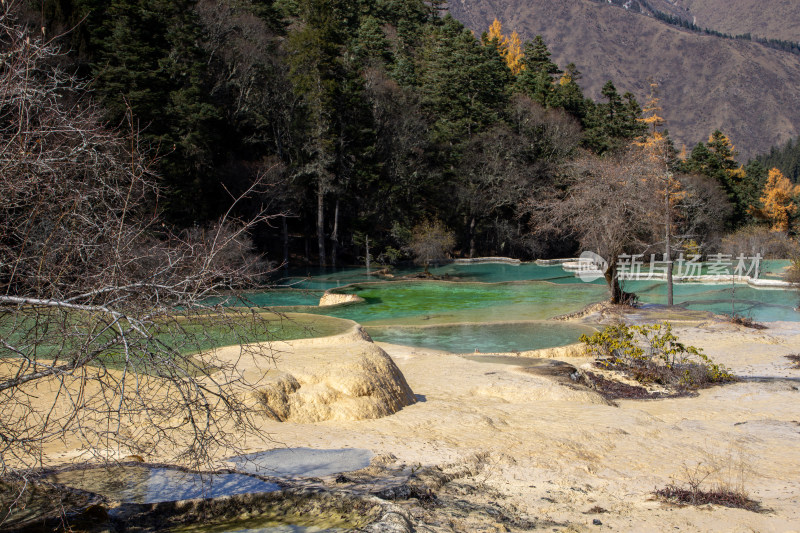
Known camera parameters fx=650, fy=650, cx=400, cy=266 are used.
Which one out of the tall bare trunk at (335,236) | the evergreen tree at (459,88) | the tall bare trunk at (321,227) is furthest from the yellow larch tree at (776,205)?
the tall bare trunk at (321,227)

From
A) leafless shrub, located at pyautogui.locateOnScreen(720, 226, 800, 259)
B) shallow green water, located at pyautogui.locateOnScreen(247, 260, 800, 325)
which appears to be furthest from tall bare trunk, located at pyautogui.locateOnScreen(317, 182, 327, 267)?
leafless shrub, located at pyautogui.locateOnScreen(720, 226, 800, 259)

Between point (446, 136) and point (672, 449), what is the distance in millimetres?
35480

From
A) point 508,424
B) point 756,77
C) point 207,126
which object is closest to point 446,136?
point 207,126

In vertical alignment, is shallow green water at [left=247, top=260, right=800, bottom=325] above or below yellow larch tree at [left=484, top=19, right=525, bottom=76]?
below

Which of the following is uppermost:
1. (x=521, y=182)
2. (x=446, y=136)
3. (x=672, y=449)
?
(x=446, y=136)

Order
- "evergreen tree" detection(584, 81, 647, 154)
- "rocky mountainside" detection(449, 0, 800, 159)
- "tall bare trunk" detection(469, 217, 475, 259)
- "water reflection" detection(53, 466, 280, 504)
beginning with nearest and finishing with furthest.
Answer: "water reflection" detection(53, 466, 280, 504) → "tall bare trunk" detection(469, 217, 475, 259) → "evergreen tree" detection(584, 81, 647, 154) → "rocky mountainside" detection(449, 0, 800, 159)

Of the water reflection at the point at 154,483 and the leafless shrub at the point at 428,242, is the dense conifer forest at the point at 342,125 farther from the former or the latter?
the water reflection at the point at 154,483

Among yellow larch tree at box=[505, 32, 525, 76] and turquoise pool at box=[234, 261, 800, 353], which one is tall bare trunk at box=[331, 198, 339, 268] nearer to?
turquoise pool at box=[234, 261, 800, 353]

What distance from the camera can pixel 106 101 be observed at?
23.3 metres

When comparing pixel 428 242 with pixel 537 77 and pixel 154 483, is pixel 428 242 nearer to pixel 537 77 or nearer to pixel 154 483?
pixel 537 77

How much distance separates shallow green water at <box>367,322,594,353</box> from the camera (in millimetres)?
15406

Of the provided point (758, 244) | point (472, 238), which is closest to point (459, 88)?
point (472, 238)

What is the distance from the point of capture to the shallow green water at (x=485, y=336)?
1541cm

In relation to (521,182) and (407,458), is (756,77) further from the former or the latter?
(407,458)
